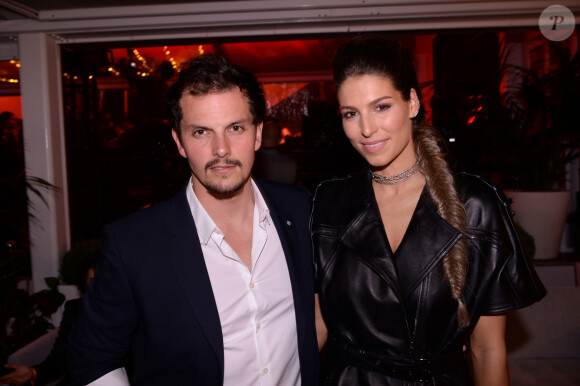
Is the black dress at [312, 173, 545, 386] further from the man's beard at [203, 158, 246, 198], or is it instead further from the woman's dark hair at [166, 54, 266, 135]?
the woman's dark hair at [166, 54, 266, 135]

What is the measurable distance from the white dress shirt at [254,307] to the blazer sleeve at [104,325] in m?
0.32

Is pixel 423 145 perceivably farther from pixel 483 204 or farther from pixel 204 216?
pixel 204 216

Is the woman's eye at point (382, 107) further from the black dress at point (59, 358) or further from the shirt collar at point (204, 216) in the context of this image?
the black dress at point (59, 358)

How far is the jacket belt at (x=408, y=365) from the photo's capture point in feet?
4.86

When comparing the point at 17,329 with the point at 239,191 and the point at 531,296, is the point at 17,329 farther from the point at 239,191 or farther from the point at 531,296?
the point at 531,296

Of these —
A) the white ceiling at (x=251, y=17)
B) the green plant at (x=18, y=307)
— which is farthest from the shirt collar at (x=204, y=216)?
the white ceiling at (x=251, y=17)

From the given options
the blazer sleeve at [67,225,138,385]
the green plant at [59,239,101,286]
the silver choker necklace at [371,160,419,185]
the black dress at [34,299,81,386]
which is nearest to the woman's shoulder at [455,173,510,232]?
the silver choker necklace at [371,160,419,185]

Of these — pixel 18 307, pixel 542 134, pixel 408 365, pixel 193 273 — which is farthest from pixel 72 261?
pixel 542 134

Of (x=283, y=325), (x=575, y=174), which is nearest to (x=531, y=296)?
(x=283, y=325)

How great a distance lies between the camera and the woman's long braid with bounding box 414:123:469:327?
144 centimetres

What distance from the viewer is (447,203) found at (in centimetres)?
149

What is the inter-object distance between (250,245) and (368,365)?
0.66 meters

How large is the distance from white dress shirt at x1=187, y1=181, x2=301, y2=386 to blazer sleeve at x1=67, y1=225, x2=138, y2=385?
32cm

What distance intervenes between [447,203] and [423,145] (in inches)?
10.7
